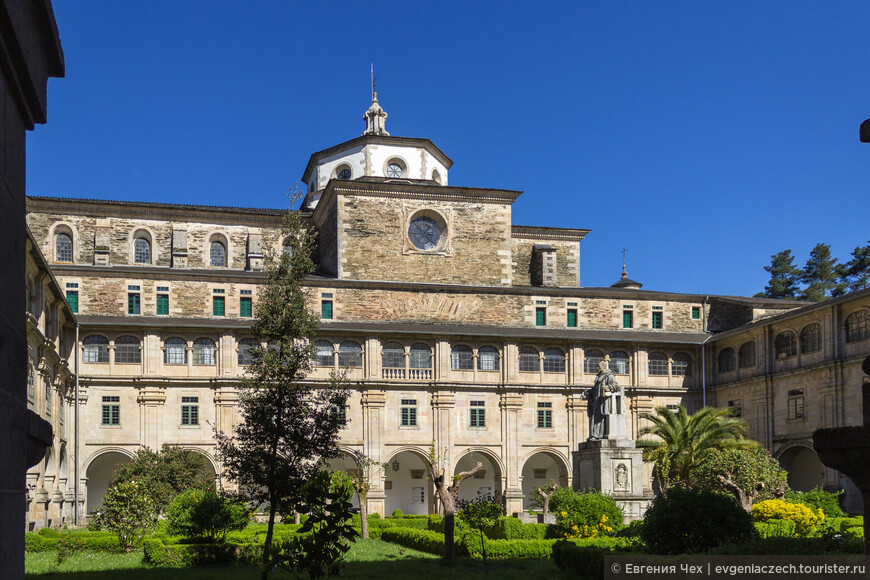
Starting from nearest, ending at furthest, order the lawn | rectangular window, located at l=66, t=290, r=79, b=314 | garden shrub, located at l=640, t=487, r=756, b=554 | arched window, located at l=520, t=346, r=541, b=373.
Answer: garden shrub, located at l=640, t=487, r=756, b=554
the lawn
rectangular window, located at l=66, t=290, r=79, b=314
arched window, located at l=520, t=346, r=541, b=373

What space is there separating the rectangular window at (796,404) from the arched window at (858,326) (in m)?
3.59

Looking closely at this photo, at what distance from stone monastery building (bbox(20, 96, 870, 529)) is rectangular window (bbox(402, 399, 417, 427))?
0.07 metres

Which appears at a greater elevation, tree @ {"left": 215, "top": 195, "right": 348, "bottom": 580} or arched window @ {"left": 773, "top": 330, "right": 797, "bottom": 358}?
arched window @ {"left": 773, "top": 330, "right": 797, "bottom": 358}

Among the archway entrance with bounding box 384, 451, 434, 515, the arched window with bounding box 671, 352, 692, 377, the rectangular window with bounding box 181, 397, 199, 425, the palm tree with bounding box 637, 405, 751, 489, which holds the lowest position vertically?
the archway entrance with bounding box 384, 451, 434, 515

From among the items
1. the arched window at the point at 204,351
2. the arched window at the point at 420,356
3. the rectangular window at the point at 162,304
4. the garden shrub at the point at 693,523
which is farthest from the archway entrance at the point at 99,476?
the garden shrub at the point at 693,523

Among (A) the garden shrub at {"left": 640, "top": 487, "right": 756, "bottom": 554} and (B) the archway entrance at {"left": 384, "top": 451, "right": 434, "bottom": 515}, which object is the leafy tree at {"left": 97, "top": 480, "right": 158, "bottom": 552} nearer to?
(A) the garden shrub at {"left": 640, "top": 487, "right": 756, "bottom": 554}

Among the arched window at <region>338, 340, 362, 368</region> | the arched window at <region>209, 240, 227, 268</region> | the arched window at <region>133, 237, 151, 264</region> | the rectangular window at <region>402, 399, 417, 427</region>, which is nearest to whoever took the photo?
the arched window at <region>338, 340, 362, 368</region>

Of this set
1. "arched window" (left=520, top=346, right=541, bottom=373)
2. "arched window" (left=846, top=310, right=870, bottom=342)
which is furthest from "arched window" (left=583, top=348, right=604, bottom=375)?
"arched window" (left=846, top=310, right=870, bottom=342)

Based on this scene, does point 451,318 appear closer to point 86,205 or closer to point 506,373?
point 506,373

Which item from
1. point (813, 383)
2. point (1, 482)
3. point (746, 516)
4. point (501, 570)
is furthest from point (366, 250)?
point (1, 482)

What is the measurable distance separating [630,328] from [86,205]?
27.4m

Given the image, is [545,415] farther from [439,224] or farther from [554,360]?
[439,224]

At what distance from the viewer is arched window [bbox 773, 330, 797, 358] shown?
1588 inches

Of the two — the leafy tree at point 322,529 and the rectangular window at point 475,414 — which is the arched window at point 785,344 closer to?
the rectangular window at point 475,414
